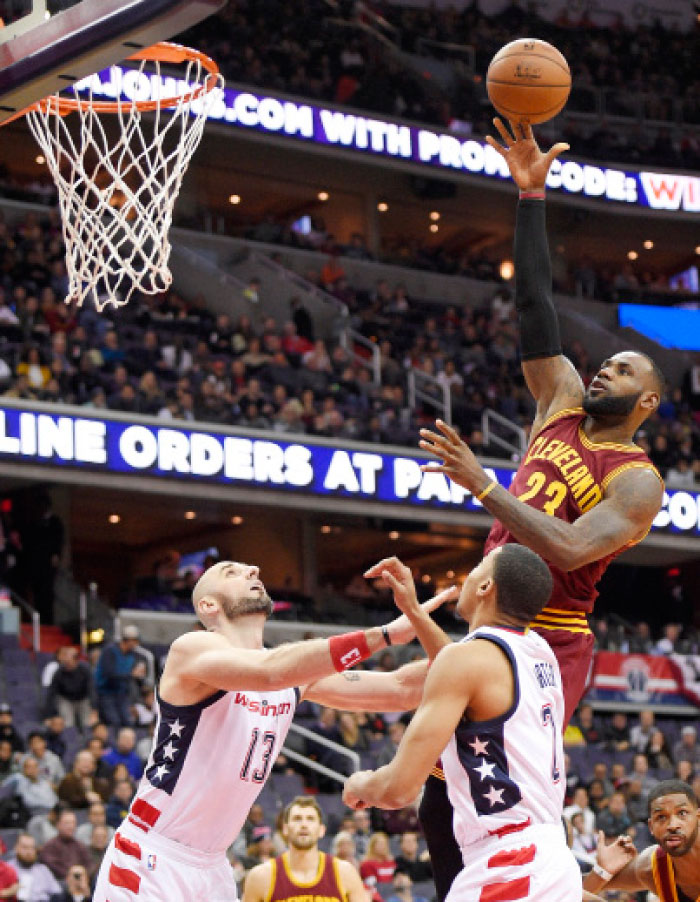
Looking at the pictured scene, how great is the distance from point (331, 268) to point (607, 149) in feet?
24.7

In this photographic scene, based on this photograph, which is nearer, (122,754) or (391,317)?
(122,754)

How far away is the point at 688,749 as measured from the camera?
68.0ft

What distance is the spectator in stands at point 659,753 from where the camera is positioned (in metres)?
20.4

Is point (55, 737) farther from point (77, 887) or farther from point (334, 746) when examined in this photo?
point (77, 887)

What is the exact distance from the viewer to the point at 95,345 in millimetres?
22188

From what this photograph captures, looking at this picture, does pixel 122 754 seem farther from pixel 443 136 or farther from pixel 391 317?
pixel 443 136

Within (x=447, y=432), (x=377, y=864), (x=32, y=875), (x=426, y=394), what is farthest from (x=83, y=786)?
(x=426, y=394)

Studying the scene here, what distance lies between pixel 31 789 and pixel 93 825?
102 centimetres

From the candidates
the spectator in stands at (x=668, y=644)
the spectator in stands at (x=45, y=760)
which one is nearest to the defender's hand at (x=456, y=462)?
the spectator in stands at (x=45, y=760)

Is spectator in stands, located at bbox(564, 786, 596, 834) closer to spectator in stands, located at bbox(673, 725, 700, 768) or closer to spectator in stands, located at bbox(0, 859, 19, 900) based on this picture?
spectator in stands, located at bbox(673, 725, 700, 768)

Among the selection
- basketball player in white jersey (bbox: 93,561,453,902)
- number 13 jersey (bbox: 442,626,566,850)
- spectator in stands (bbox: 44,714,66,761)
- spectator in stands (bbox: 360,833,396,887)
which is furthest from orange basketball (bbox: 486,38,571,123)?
spectator in stands (bbox: 44,714,66,761)

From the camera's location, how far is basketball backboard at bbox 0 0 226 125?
22.3 ft

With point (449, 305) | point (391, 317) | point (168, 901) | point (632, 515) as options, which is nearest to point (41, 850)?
point (168, 901)

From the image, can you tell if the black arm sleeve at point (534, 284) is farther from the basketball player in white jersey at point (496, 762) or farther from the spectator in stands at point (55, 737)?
the spectator in stands at point (55, 737)
